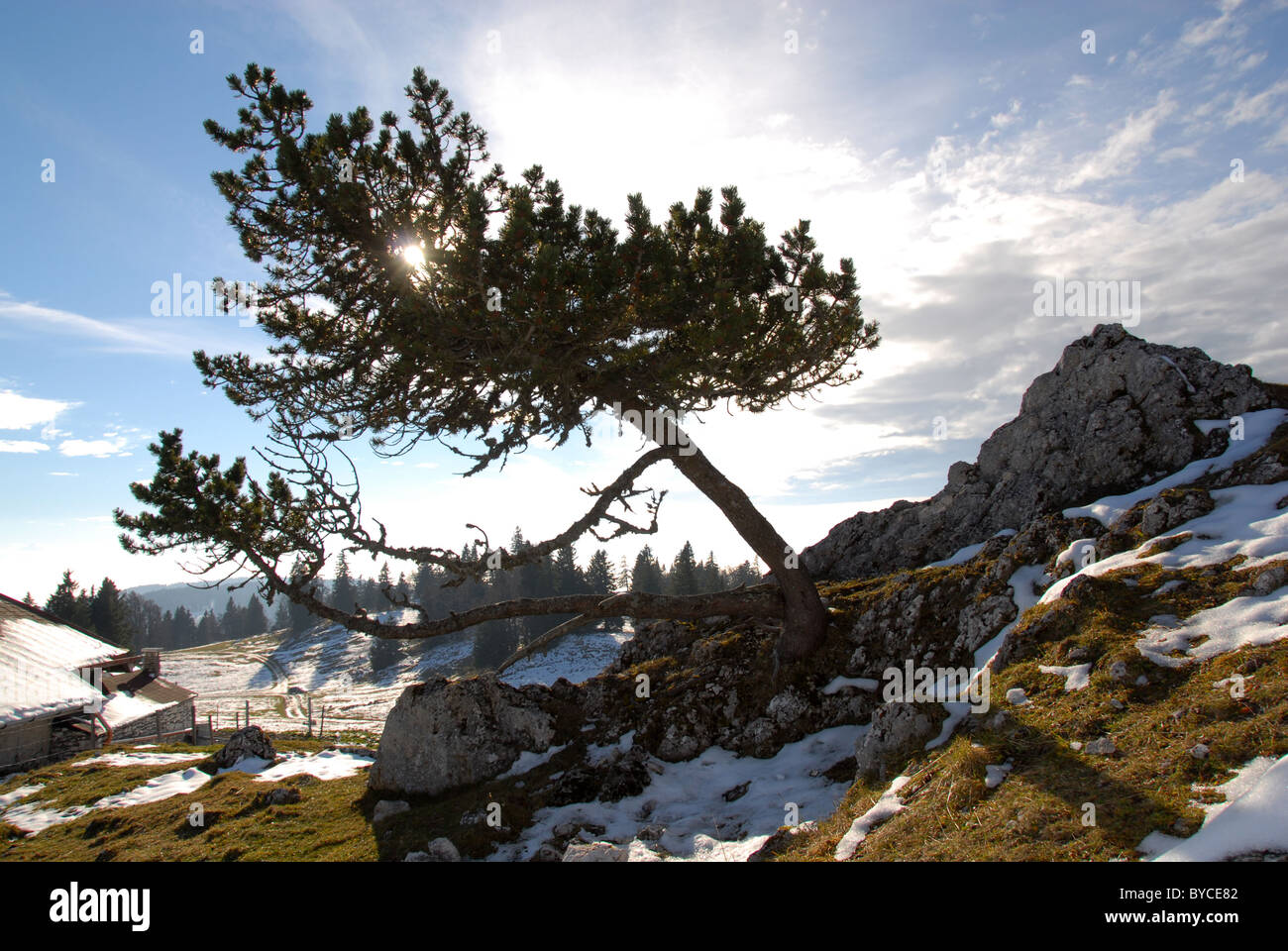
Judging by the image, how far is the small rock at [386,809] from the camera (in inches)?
442

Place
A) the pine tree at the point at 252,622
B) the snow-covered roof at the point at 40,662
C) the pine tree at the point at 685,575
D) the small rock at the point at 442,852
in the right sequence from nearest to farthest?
the small rock at the point at 442,852 < the snow-covered roof at the point at 40,662 < the pine tree at the point at 685,575 < the pine tree at the point at 252,622

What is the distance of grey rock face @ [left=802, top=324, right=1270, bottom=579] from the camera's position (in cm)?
1273

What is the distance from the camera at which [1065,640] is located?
27.5ft

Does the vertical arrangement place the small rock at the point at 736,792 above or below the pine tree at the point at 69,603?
above

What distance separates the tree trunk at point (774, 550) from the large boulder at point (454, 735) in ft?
19.4

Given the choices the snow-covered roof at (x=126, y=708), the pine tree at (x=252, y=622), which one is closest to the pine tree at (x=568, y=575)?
the snow-covered roof at (x=126, y=708)

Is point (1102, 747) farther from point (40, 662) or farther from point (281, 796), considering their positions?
point (40, 662)

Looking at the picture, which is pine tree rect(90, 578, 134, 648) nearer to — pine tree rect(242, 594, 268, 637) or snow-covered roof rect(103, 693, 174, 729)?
snow-covered roof rect(103, 693, 174, 729)

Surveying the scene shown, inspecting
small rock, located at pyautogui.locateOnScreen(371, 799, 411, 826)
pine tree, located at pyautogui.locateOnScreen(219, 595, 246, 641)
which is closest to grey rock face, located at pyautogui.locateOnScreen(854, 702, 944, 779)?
small rock, located at pyautogui.locateOnScreen(371, 799, 411, 826)

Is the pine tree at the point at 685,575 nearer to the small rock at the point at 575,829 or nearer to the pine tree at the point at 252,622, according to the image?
the small rock at the point at 575,829

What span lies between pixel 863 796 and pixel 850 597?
280 inches

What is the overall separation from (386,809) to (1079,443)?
17448mm
